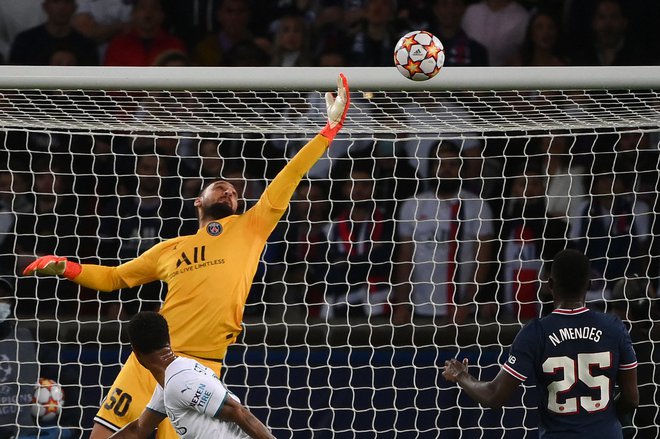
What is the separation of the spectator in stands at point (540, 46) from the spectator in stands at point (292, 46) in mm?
1648

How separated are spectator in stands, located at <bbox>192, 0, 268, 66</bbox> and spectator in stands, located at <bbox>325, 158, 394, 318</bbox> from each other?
6.54ft

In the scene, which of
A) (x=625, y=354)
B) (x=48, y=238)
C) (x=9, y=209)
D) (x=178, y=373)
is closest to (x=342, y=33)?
(x=48, y=238)

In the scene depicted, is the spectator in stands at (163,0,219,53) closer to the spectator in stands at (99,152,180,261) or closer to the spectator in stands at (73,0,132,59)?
the spectator in stands at (73,0,132,59)

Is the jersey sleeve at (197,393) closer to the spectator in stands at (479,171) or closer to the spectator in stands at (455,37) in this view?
the spectator in stands at (479,171)

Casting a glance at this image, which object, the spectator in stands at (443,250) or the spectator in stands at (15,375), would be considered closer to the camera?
the spectator in stands at (15,375)

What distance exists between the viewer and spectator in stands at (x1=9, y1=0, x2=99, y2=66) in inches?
390

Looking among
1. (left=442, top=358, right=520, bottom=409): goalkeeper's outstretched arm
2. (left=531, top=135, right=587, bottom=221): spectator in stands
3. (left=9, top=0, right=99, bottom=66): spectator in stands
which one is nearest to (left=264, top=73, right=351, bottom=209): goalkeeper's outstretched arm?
(left=442, top=358, right=520, bottom=409): goalkeeper's outstretched arm

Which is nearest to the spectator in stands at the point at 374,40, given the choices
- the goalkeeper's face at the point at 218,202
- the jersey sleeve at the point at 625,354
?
the goalkeeper's face at the point at 218,202

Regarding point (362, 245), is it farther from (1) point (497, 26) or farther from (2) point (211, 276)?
(1) point (497, 26)

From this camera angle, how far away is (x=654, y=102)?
24.3 feet

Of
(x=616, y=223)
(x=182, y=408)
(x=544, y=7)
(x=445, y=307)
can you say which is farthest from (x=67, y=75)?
(x=544, y=7)

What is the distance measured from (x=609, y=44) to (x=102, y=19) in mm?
4192

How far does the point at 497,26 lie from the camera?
32.6 feet

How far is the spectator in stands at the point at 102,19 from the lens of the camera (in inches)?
398
